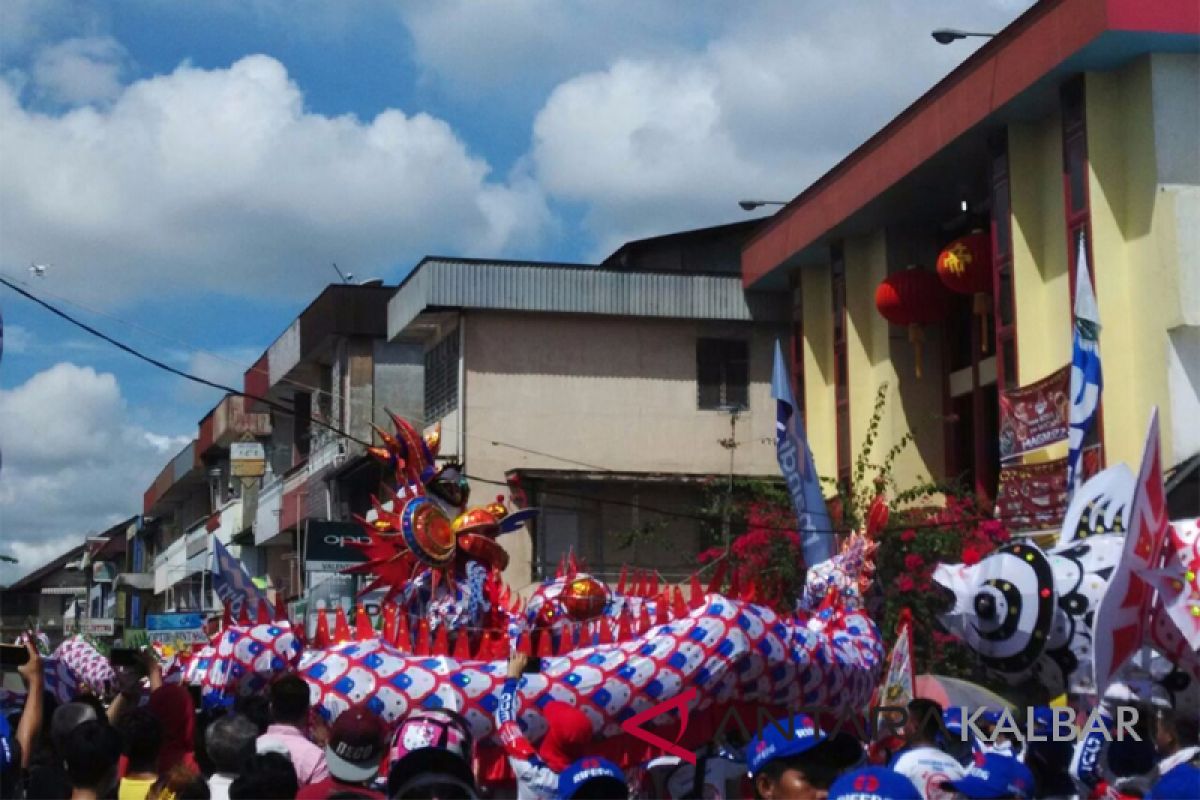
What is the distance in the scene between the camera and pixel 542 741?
767cm

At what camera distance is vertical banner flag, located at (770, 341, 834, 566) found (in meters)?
15.5

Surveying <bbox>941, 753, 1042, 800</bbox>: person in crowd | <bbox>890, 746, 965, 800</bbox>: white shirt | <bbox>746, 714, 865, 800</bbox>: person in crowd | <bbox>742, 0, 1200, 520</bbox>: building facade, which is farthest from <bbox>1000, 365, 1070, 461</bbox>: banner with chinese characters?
<bbox>746, 714, 865, 800</bbox>: person in crowd

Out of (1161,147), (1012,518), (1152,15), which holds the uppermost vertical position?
(1152,15)

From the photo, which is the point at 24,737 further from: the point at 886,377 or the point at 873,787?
the point at 886,377

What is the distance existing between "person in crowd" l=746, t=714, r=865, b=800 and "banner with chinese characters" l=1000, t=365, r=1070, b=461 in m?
11.7

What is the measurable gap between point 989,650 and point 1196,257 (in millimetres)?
7564

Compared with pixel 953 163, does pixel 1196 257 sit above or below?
below

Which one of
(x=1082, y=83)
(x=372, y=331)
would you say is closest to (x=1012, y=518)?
(x=1082, y=83)

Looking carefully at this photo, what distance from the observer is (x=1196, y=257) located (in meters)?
15.0

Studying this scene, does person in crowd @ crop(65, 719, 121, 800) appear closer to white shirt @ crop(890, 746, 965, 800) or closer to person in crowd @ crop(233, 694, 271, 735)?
person in crowd @ crop(233, 694, 271, 735)

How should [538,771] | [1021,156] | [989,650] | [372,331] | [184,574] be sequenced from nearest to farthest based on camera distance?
[538,771]
[989,650]
[1021,156]
[372,331]
[184,574]

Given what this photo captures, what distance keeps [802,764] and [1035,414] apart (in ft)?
41.3

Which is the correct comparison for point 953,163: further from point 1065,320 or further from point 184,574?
point 184,574

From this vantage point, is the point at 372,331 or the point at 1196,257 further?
the point at 372,331
